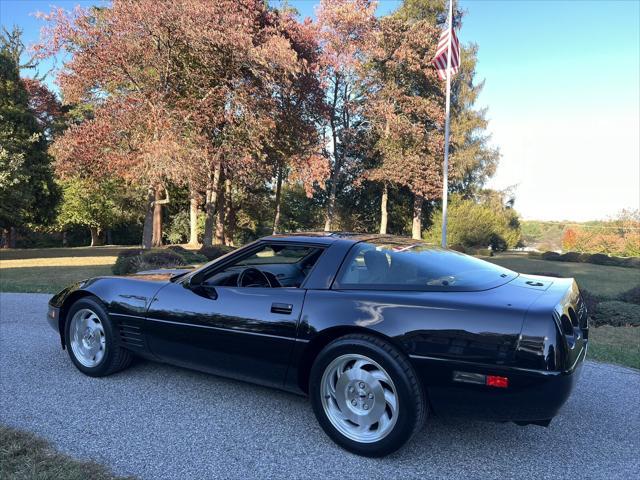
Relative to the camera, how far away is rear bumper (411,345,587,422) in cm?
248

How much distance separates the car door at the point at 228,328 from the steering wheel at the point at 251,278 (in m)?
0.07

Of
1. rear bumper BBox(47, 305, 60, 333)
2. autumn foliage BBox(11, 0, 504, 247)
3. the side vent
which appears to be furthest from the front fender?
autumn foliage BBox(11, 0, 504, 247)

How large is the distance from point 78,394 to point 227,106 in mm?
14703

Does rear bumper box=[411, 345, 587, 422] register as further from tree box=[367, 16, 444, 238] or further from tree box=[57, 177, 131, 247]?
tree box=[57, 177, 131, 247]

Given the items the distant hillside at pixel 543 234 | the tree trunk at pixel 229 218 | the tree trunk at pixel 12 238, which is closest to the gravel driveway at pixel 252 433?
the tree trunk at pixel 229 218

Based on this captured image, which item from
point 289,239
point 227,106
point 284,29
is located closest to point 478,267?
point 289,239

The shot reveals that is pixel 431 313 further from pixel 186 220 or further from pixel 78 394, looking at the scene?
pixel 186 220

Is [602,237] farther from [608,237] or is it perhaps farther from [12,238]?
[12,238]

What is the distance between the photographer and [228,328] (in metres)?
3.35

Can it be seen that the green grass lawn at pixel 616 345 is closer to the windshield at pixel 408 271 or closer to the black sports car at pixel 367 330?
the black sports car at pixel 367 330

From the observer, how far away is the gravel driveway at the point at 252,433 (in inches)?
106

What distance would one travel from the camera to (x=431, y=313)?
2707 mm

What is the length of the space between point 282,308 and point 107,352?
187 cm

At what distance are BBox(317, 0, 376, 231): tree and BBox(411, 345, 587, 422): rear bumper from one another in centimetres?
2199
